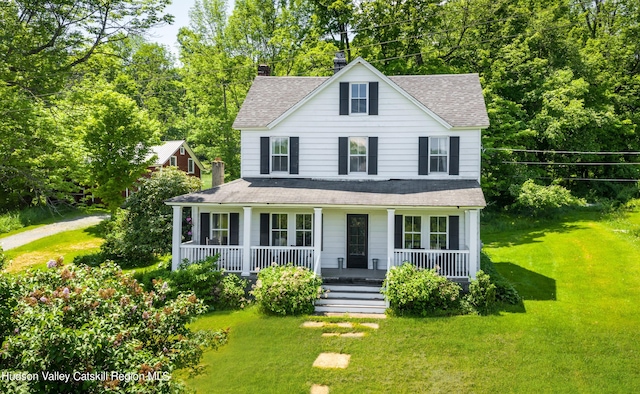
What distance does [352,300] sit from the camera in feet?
51.9

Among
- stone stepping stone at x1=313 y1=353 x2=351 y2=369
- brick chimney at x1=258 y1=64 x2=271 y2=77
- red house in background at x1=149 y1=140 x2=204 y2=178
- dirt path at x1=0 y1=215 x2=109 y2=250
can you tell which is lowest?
stone stepping stone at x1=313 y1=353 x2=351 y2=369

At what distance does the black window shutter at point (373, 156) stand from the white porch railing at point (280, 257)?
437 centimetres

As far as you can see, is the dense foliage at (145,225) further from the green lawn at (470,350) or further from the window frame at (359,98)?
the window frame at (359,98)

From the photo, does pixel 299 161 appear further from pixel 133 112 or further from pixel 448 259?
pixel 133 112

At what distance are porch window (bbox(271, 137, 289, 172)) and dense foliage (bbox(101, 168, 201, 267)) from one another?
5.73 m

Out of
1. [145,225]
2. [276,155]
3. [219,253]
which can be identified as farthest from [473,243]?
[145,225]

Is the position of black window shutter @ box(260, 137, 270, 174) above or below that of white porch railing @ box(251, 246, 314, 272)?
above

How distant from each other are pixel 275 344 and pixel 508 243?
1716cm

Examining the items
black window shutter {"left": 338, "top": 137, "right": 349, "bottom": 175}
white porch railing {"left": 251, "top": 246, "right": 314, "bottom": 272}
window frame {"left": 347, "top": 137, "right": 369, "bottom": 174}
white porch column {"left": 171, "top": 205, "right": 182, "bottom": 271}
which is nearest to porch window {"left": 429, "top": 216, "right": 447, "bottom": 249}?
window frame {"left": 347, "top": 137, "right": 369, "bottom": 174}

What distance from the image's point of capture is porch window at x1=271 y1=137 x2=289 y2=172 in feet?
65.8

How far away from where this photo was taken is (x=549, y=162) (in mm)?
32812

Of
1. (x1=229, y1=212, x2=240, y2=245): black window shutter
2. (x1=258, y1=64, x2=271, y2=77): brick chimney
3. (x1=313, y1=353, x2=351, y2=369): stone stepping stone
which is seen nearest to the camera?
(x1=313, y1=353, x2=351, y2=369): stone stepping stone

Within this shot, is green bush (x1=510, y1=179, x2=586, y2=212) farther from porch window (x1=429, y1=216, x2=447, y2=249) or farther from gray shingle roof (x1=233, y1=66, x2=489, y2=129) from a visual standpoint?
porch window (x1=429, y1=216, x2=447, y2=249)

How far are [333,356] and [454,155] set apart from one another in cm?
1040
